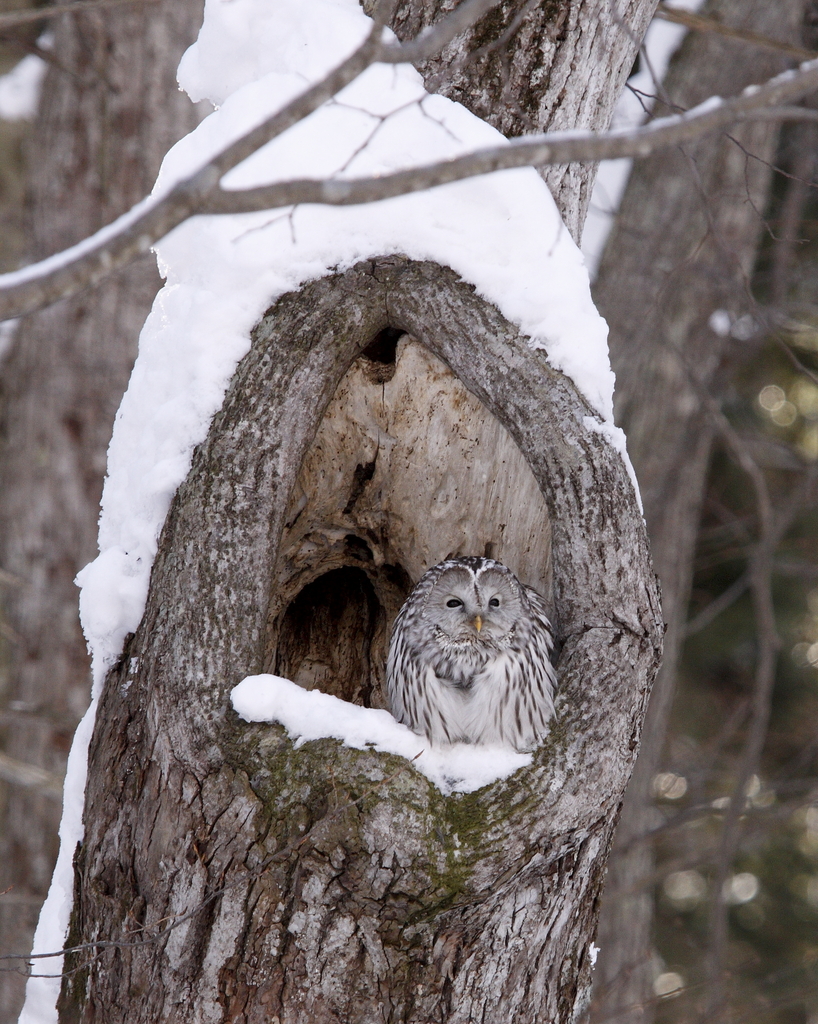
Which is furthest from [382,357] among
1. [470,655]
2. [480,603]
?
[470,655]

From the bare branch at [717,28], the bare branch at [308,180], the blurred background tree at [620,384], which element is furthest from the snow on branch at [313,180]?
the blurred background tree at [620,384]

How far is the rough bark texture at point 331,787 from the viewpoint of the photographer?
2.59 m

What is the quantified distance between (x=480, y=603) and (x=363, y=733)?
780 mm

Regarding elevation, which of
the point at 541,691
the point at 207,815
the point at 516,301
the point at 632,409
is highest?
the point at 632,409

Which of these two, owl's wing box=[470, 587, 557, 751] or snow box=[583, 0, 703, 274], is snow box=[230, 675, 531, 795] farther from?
snow box=[583, 0, 703, 274]

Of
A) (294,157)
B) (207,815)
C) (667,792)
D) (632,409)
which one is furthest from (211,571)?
(667,792)

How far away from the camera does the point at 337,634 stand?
13.6 ft

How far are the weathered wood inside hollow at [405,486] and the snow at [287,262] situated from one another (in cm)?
38

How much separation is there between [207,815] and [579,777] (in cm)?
97

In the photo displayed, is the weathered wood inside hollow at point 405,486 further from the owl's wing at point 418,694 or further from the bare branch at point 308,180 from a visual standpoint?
the bare branch at point 308,180

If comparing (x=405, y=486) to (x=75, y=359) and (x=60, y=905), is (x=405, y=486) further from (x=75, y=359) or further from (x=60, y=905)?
(x=75, y=359)

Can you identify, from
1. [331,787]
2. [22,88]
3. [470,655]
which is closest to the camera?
[331,787]

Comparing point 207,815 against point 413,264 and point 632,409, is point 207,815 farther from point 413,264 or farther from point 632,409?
point 632,409

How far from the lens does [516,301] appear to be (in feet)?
10.1
